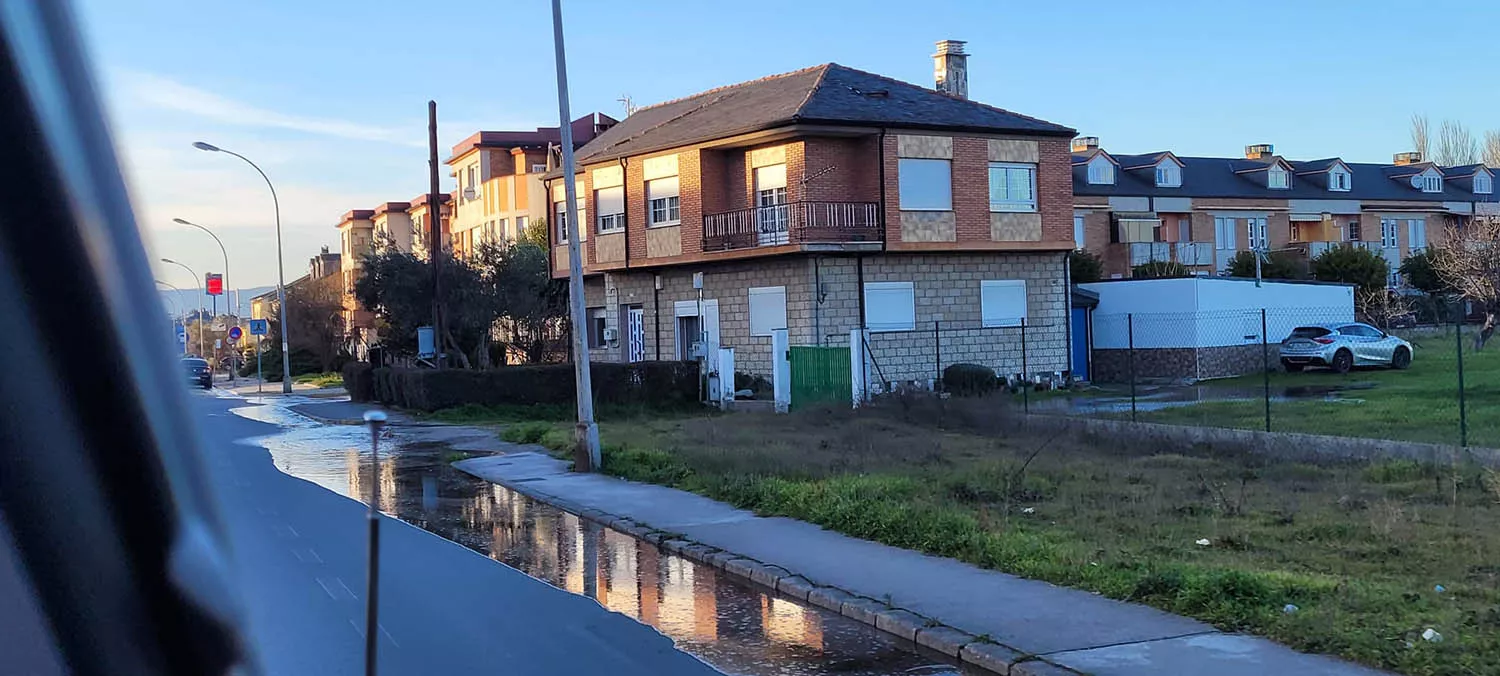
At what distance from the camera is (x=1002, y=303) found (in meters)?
35.2

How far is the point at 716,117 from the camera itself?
3606 centimetres

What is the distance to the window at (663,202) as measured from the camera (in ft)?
117

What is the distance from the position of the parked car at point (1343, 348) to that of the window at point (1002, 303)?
7880 mm

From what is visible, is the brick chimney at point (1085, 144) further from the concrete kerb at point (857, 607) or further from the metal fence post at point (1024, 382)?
the concrete kerb at point (857, 607)

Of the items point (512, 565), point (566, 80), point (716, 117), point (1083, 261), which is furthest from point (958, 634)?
point (1083, 261)

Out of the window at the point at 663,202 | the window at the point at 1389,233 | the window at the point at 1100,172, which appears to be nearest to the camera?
the window at the point at 663,202

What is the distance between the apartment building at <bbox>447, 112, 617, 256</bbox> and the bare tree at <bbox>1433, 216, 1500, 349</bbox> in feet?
111

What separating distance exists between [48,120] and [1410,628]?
7400 mm

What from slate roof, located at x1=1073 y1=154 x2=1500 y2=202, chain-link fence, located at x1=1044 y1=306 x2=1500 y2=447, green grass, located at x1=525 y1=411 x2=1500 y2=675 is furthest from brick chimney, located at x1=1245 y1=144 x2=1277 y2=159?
green grass, located at x1=525 y1=411 x2=1500 y2=675

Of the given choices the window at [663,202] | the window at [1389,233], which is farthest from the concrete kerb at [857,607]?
the window at [1389,233]

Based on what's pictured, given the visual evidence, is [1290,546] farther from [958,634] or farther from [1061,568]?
[958,634]

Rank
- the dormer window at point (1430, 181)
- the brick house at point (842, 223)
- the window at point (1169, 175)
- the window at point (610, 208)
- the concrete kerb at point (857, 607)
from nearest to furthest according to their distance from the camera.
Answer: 1. the concrete kerb at point (857, 607)
2. the brick house at point (842, 223)
3. the window at point (610, 208)
4. the window at point (1169, 175)
5. the dormer window at point (1430, 181)

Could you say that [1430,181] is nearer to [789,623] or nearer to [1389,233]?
[1389,233]

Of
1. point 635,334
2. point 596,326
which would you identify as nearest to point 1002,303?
point 635,334
